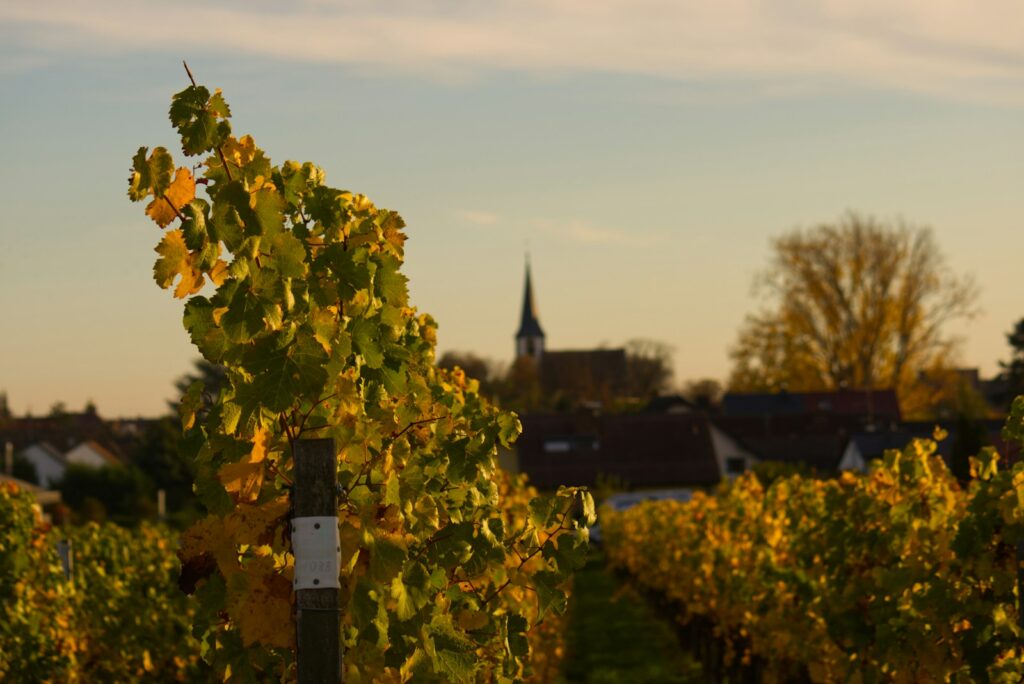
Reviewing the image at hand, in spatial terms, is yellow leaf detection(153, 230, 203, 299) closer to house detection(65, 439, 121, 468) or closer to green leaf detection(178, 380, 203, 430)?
green leaf detection(178, 380, 203, 430)

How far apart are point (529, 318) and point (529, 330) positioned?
1275mm

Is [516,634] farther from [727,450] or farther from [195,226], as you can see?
[727,450]

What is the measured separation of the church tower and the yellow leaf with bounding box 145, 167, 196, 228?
14359 cm

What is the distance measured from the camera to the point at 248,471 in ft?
15.7

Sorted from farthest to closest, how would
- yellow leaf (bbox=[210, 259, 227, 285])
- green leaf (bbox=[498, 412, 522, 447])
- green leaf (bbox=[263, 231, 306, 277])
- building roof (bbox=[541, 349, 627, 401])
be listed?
1. building roof (bbox=[541, 349, 627, 401])
2. green leaf (bbox=[498, 412, 522, 447])
3. yellow leaf (bbox=[210, 259, 227, 285])
4. green leaf (bbox=[263, 231, 306, 277])

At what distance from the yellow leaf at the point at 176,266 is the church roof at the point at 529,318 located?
144075mm

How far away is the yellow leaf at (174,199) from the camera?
15.2 ft

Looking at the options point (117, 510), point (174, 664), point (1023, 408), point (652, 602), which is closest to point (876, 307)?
point (117, 510)

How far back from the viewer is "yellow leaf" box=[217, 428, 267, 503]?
15.6 feet

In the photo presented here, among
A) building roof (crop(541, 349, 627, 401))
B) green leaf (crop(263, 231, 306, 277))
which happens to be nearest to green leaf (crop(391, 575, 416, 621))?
green leaf (crop(263, 231, 306, 277))

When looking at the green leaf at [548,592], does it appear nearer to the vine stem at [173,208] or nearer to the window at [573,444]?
the vine stem at [173,208]

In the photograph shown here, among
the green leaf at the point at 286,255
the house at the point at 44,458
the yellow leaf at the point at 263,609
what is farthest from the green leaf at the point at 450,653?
the house at the point at 44,458

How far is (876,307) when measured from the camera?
55312 mm

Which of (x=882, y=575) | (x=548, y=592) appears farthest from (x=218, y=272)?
(x=882, y=575)
